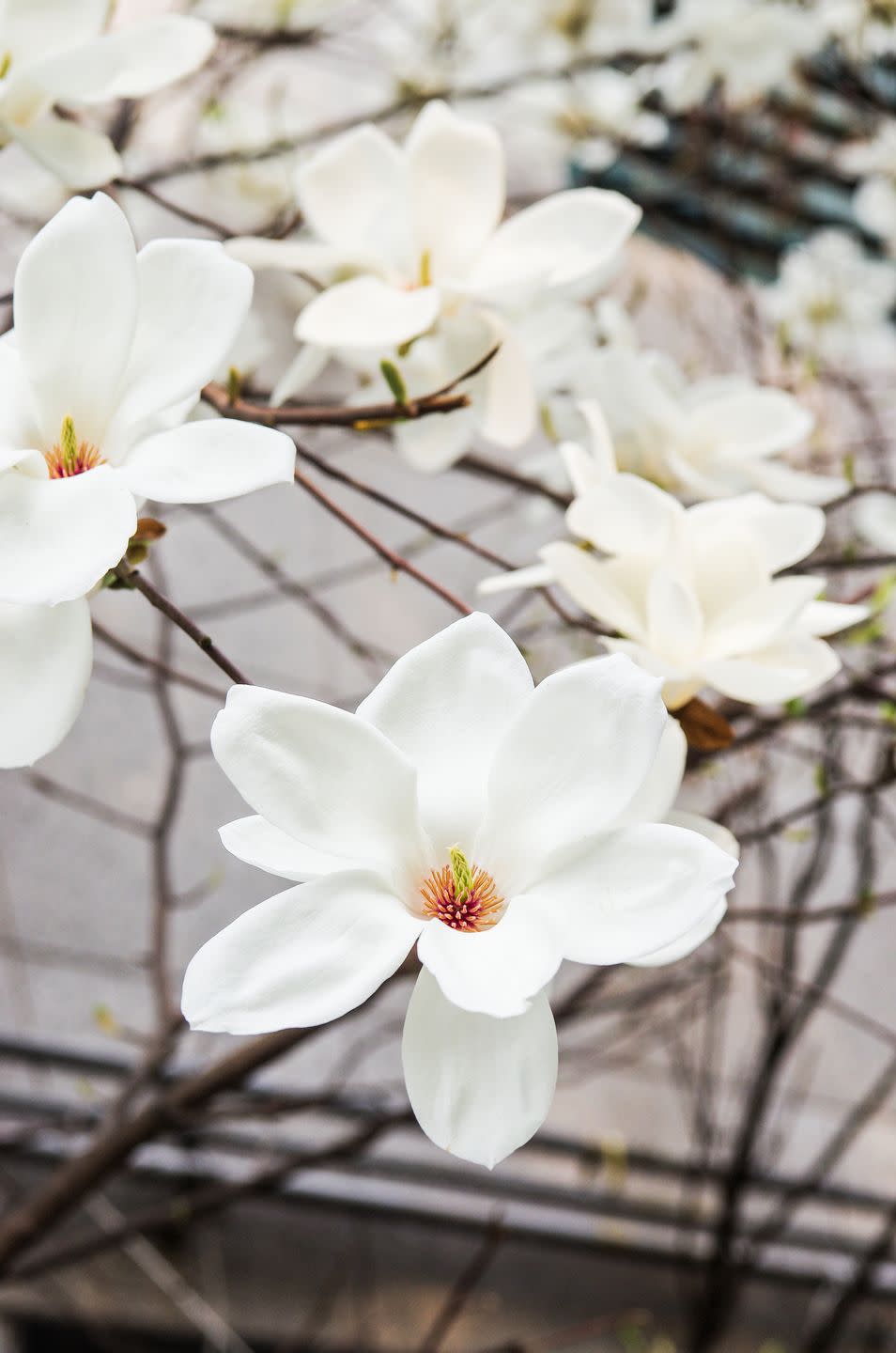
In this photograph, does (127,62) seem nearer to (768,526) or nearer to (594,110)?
(768,526)

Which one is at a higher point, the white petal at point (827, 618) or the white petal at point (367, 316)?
the white petal at point (367, 316)

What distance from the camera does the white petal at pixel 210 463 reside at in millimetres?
230

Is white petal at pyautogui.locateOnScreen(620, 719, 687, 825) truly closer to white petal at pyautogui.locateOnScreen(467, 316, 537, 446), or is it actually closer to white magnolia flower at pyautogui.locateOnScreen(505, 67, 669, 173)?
white petal at pyautogui.locateOnScreen(467, 316, 537, 446)

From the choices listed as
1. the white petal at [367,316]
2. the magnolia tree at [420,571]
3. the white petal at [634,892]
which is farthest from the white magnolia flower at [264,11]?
the white petal at [634,892]

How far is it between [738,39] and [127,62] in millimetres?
621

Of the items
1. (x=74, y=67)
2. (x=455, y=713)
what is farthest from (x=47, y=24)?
(x=455, y=713)

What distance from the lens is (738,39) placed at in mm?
811

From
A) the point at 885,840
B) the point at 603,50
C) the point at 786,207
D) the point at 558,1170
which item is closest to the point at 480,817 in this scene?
the point at 603,50

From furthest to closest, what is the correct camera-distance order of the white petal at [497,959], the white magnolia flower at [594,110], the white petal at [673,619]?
the white magnolia flower at [594,110] < the white petal at [673,619] < the white petal at [497,959]

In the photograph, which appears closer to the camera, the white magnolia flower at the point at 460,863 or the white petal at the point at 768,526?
the white magnolia flower at the point at 460,863

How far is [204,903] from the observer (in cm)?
120

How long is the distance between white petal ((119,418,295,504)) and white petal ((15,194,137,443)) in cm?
2

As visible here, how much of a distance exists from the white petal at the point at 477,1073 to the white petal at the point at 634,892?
0.7 inches

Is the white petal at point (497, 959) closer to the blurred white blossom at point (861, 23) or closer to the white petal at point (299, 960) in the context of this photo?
the white petal at point (299, 960)
